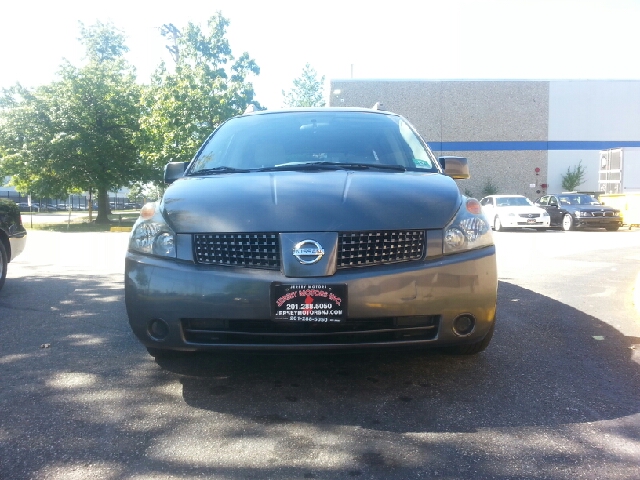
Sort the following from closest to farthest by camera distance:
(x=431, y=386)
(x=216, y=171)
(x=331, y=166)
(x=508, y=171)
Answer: (x=431, y=386) → (x=331, y=166) → (x=216, y=171) → (x=508, y=171)

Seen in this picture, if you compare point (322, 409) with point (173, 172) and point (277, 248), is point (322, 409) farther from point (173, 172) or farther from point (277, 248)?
point (173, 172)

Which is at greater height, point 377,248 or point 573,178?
point 573,178

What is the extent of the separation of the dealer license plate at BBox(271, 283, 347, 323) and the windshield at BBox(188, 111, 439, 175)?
1.33m

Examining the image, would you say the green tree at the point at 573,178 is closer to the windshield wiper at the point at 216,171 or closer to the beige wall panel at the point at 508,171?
the beige wall panel at the point at 508,171

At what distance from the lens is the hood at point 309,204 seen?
3363 mm

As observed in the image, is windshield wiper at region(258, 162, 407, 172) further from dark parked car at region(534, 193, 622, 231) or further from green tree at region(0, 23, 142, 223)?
green tree at region(0, 23, 142, 223)

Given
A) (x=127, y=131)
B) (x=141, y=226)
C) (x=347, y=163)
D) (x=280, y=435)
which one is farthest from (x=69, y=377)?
(x=127, y=131)

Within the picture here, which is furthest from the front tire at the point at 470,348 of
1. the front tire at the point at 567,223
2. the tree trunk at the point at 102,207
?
the tree trunk at the point at 102,207

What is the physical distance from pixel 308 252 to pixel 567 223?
22391 millimetres

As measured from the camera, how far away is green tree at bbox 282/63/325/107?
7300 centimetres

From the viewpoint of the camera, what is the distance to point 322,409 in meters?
3.35

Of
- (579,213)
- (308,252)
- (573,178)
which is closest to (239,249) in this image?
(308,252)

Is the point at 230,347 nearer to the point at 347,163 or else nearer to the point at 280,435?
the point at 280,435

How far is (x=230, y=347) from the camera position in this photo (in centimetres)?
334
